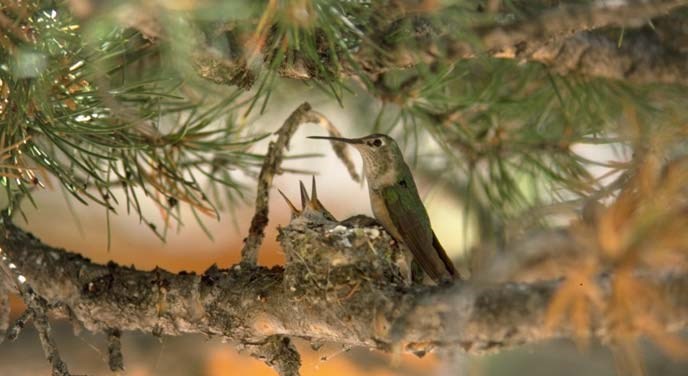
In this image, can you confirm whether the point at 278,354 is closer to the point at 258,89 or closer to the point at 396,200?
the point at 258,89

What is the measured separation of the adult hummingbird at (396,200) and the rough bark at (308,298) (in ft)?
0.40

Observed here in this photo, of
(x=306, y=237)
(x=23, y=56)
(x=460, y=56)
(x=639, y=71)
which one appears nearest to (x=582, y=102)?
(x=639, y=71)

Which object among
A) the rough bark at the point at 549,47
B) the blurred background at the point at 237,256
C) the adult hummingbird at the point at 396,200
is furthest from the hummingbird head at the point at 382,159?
the rough bark at the point at 549,47

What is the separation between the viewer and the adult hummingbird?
116 centimetres

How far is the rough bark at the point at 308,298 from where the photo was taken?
62cm

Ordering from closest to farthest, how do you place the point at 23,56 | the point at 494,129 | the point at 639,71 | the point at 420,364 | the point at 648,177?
the point at 648,177 → the point at 23,56 → the point at 639,71 → the point at 494,129 → the point at 420,364

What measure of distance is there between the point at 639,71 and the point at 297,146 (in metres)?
1.00

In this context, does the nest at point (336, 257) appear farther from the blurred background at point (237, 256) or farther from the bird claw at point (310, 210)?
the blurred background at point (237, 256)

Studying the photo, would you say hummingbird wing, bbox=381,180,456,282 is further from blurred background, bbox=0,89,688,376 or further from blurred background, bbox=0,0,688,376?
blurred background, bbox=0,89,688,376

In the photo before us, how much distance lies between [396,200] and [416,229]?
123 mm

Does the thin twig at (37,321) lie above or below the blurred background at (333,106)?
below

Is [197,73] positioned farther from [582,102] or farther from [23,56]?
[582,102]

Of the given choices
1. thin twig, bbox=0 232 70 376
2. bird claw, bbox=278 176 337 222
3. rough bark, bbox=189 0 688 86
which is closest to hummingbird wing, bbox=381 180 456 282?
bird claw, bbox=278 176 337 222

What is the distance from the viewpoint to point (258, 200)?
38.4 inches
